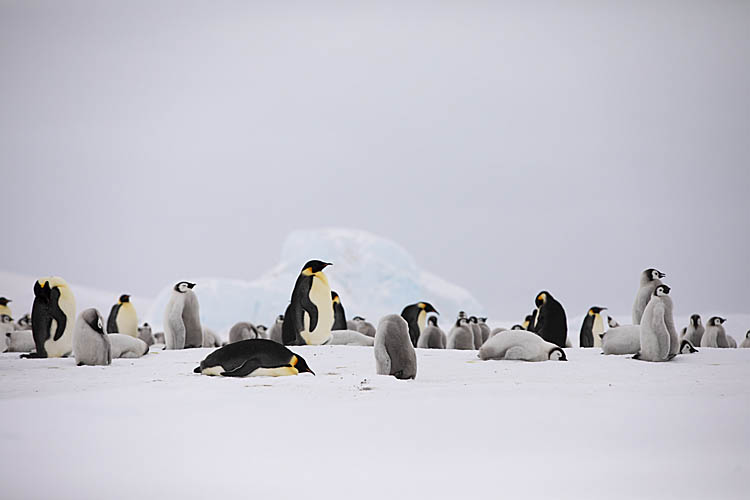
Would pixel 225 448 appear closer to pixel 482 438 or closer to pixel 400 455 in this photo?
pixel 400 455

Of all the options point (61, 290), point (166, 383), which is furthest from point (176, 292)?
point (166, 383)

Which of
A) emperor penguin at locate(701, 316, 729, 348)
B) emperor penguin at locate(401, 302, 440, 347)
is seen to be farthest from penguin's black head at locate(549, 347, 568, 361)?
emperor penguin at locate(701, 316, 729, 348)

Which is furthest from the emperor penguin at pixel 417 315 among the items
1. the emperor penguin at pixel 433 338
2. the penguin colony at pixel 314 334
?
the emperor penguin at pixel 433 338

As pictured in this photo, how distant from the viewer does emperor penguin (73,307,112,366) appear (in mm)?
5109

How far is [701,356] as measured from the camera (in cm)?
585

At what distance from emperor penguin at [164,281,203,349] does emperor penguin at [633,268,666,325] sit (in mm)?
4210

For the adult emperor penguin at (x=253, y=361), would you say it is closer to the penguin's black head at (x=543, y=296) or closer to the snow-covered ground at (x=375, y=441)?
the snow-covered ground at (x=375, y=441)

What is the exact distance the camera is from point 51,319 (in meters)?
5.93

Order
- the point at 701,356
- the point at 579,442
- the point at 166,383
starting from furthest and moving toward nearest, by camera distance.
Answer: the point at 701,356, the point at 166,383, the point at 579,442

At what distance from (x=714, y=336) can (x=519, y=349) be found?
4.71 meters

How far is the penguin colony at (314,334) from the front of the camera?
14.1 ft

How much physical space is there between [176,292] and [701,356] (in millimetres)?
4781

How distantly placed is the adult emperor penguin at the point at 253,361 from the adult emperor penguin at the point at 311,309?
2760mm

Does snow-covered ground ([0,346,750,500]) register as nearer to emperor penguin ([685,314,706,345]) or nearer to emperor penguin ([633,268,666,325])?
emperor penguin ([633,268,666,325])
